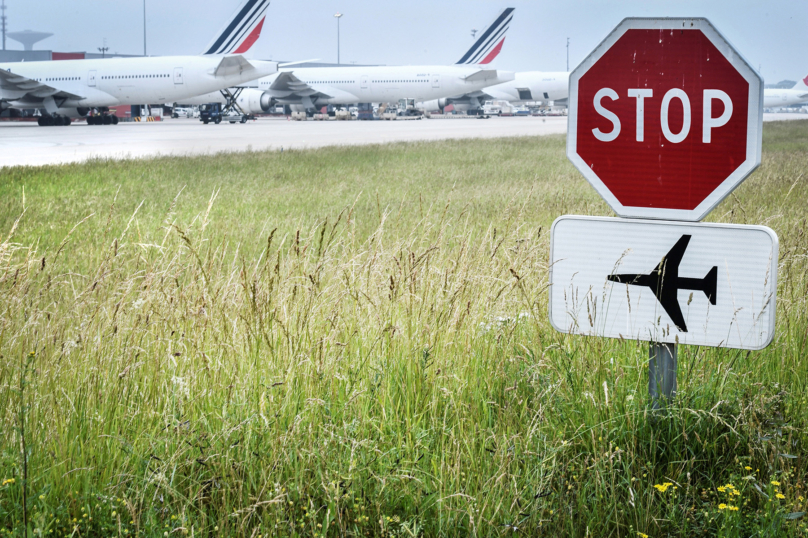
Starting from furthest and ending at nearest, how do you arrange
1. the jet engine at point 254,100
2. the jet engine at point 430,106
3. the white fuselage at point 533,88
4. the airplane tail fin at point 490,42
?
the white fuselage at point 533,88 < the jet engine at point 430,106 < the airplane tail fin at point 490,42 < the jet engine at point 254,100

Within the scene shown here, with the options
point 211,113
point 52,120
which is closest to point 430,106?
point 211,113

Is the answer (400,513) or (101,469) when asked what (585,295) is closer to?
(400,513)

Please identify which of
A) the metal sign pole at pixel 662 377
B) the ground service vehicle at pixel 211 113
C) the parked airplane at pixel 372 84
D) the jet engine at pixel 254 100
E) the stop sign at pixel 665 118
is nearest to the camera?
the stop sign at pixel 665 118

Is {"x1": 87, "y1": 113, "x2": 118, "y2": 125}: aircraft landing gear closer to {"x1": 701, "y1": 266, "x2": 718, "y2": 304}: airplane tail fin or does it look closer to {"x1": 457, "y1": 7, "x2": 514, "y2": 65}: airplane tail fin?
{"x1": 457, "y1": 7, "x2": 514, "y2": 65}: airplane tail fin

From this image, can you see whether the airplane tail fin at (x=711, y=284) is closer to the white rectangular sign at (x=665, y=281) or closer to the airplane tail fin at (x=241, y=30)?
the white rectangular sign at (x=665, y=281)

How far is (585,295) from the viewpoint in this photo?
2174 millimetres

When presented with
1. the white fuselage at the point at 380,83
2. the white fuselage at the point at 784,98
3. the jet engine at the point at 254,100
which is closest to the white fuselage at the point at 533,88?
the white fuselage at the point at 380,83

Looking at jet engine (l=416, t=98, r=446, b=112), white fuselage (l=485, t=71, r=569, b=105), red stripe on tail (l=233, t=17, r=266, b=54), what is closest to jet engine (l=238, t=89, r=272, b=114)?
red stripe on tail (l=233, t=17, r=266, b=54)

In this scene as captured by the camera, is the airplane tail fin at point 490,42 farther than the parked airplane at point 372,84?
Yes

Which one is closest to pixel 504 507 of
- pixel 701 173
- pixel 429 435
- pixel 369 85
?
pixel 429 435

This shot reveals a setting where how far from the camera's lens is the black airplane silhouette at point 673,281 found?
6.90 feet

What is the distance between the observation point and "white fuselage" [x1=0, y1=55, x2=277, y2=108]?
4053 centimetres

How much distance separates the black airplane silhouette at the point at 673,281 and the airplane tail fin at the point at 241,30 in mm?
46559

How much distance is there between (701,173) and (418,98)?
204ft
